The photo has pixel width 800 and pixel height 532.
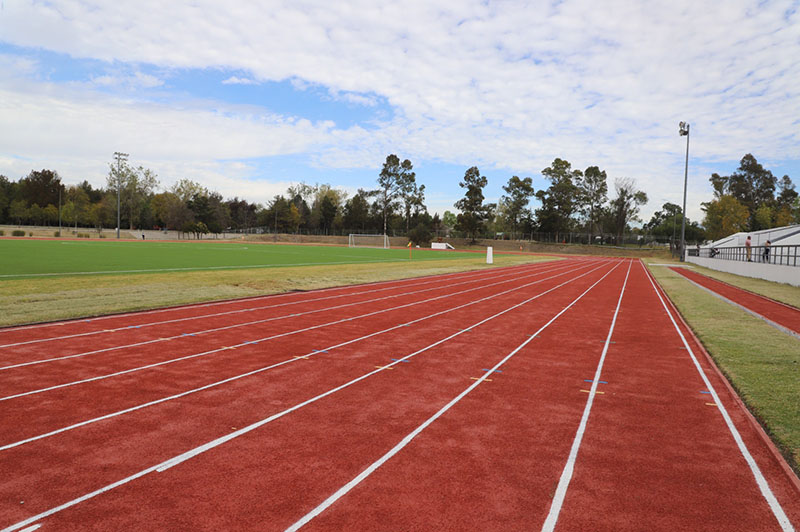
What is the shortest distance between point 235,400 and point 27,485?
6.54 ft

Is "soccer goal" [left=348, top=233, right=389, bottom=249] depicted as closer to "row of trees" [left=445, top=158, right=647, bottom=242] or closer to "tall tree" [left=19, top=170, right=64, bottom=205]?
"row of trees" [left=445, top=158, right=647, bottom=242]

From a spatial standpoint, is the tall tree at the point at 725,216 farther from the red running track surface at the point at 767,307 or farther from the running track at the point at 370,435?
the running track at the point at 370,435

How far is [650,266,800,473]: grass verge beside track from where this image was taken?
4578 millimetres

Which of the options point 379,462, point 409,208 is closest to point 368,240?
point 409,208

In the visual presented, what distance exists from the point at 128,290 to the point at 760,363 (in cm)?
1460

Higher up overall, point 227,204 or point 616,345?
point 227,204

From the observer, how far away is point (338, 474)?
358 cm

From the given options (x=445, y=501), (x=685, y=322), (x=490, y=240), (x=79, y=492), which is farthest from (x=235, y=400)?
(x=490, y=240)

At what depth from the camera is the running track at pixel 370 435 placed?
3.14 meters

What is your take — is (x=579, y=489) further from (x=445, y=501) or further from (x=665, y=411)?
(x=665, y=411)

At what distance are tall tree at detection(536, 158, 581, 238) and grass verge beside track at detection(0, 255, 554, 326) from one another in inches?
2495

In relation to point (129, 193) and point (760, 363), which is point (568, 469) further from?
point (129, 193)

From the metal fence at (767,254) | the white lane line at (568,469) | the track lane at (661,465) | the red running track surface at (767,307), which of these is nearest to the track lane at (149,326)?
the white lane line at (568,469)

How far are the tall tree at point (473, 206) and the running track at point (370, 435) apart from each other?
73.8 m
